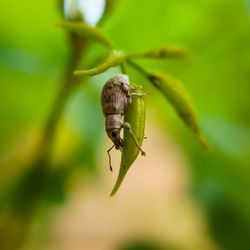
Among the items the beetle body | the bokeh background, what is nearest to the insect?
the beetle body

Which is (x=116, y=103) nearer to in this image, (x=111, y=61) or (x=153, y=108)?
(x=111, y=61)

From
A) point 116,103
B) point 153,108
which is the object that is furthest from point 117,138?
point 153,108

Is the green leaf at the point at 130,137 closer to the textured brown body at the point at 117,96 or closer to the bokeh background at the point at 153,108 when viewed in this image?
the textured brown body at the point at 117,96

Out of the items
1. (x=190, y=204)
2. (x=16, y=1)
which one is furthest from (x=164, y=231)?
(x=16, y=1)

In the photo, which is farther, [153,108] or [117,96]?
[153,108]

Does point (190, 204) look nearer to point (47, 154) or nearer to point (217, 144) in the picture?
point (217, 144)

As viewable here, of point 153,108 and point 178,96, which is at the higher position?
point 153,108

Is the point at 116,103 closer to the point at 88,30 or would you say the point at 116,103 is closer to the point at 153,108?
the point at 88,30
